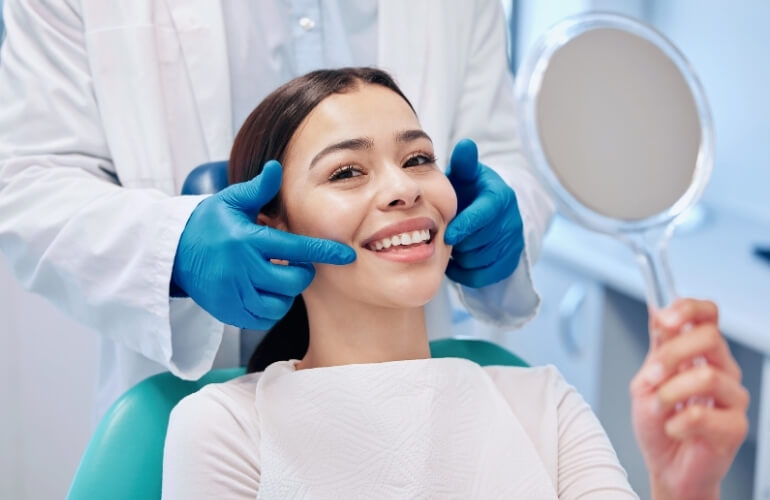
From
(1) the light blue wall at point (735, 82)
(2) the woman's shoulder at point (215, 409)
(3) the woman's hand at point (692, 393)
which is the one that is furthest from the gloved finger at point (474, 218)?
(1) the light blue wall at point (735, 82)

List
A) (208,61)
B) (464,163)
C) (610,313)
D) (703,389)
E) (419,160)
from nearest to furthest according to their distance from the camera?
(703,389) → (419,160) → (464,163) → (208,61) → (610,313)

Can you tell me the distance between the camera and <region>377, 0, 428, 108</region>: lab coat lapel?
147 centimetres

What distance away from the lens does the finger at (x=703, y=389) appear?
731 millimetres

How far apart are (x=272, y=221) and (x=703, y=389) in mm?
665

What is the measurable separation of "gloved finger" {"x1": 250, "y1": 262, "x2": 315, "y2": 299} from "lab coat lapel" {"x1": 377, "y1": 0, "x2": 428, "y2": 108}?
1.43 ft

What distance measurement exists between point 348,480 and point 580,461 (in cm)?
28

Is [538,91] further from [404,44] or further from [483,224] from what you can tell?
[404,44]

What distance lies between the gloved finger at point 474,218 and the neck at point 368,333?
11cm

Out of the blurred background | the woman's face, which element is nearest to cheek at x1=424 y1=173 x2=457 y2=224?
the woman's face

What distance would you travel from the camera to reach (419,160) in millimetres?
1211

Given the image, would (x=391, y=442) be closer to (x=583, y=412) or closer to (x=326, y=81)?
(x=583, y=412)

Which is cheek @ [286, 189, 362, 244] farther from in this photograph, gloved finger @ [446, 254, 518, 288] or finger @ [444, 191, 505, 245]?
gloved finger @ [446, 254, 518, 288]

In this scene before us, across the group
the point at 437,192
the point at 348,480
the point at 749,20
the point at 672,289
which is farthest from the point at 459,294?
the point at 749,20

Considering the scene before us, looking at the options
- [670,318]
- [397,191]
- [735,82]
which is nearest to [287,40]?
[397,191]
